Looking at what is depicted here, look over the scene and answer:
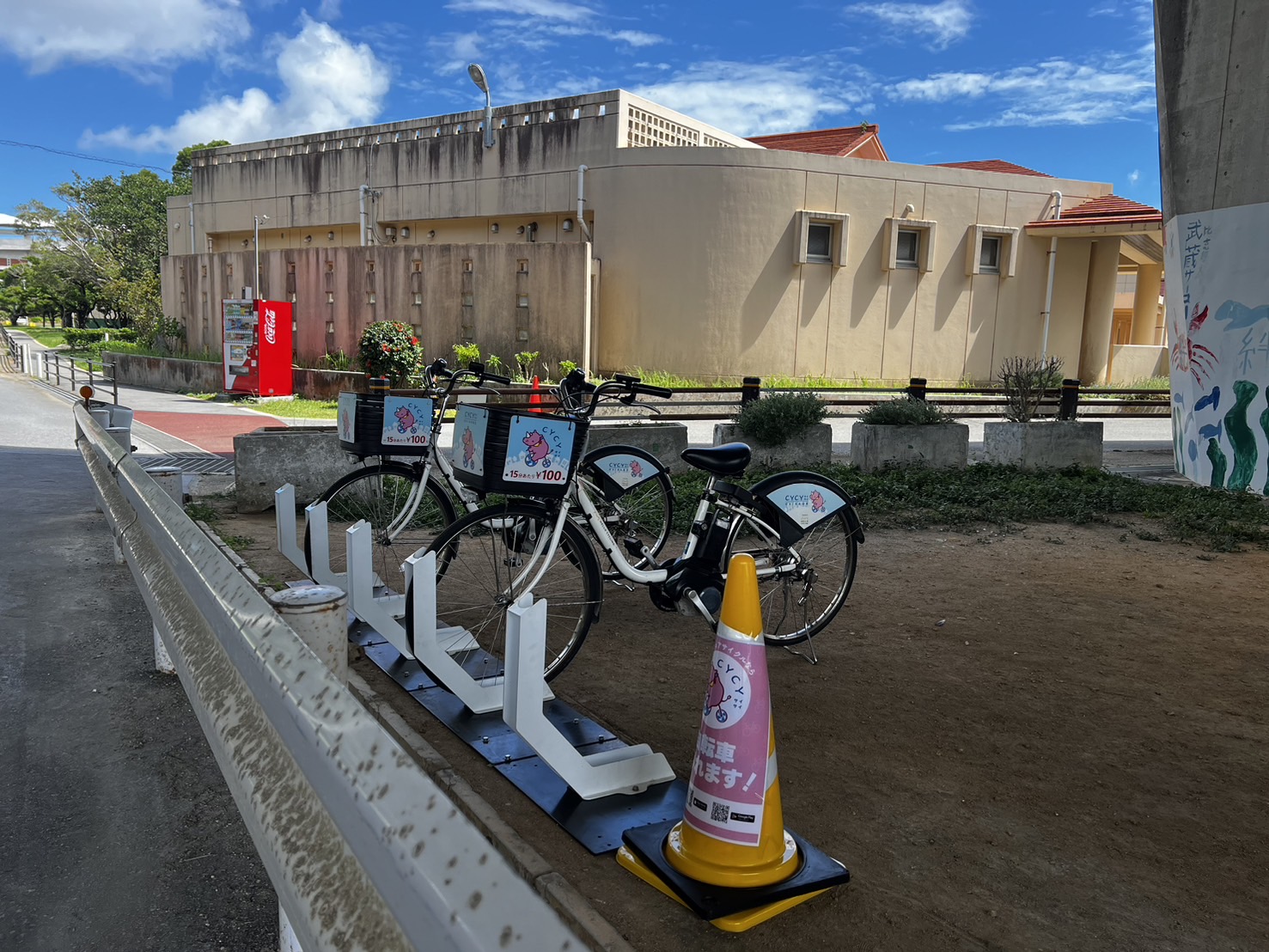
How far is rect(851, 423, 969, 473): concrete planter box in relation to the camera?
10961 millimetres

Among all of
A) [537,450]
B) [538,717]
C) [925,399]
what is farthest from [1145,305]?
[538,717]

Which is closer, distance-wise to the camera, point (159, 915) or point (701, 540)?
point (159, 915)

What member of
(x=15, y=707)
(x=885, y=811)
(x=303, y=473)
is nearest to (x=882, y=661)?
(x=885, y=811)

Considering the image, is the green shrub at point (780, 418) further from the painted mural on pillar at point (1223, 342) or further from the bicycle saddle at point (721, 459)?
the bicycle saddle at point (721, 459)

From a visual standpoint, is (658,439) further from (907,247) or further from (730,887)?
(907,247)

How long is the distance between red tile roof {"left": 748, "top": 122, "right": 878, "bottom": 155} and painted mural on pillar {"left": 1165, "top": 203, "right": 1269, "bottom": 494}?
69.9 ft

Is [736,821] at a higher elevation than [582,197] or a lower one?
lower

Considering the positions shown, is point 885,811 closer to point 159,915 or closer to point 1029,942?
point 1029,942

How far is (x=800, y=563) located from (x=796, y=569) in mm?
41

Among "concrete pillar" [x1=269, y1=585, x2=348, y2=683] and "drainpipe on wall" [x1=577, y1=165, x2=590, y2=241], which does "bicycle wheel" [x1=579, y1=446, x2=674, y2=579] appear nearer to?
"concrete pillar" [x1=269, y1=585, x2=348, y2=683]

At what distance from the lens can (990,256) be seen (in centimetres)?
2545

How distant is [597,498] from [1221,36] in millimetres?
6858

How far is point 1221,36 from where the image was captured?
7758mm

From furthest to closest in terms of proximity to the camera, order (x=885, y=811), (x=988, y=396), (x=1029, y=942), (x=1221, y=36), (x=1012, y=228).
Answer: (x=1012, y=228) < (x=988, y=396) < (x=1221, y=36) < (x=885, y=811) < (x=1029, y=942)
